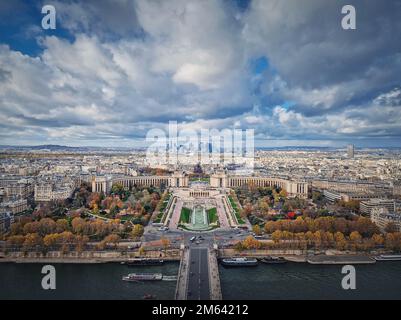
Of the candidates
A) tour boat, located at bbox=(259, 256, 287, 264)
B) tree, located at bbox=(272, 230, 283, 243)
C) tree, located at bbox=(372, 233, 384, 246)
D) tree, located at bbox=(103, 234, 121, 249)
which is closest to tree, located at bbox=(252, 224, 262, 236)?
tree, located at bbox=(272, 230, 283, 243)

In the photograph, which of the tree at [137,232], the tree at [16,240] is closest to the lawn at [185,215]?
the tree at [137,232]

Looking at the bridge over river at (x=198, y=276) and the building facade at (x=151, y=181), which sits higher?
the building facade at (x=151, y=181)

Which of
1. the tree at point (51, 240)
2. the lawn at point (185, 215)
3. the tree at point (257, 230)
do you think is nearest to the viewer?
the tree at point (51, 240)

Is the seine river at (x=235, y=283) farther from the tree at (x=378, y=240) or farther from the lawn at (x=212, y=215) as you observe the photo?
the lawn at (x=212, y=215)

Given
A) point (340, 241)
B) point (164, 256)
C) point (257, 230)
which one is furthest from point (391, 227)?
point (164, 256)

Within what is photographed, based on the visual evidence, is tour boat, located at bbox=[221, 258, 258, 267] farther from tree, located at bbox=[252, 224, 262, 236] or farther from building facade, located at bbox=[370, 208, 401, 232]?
building facade, located at bbox=[370, 208, 401, 232]

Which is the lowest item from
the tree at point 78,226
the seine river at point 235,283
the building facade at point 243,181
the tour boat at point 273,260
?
the seine river at point 235,283
